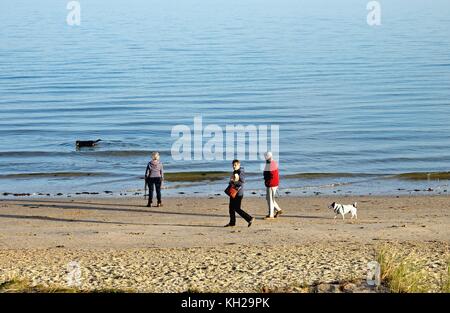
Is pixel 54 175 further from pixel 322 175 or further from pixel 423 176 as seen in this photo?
pixel 423 176

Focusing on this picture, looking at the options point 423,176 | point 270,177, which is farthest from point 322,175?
point 270,177

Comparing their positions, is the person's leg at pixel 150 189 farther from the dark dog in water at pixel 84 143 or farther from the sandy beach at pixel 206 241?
the dark dog in water at pixel 84 143

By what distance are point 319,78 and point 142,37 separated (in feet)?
147

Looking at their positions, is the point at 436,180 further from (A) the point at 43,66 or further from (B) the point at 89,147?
(A) the point at 43,66

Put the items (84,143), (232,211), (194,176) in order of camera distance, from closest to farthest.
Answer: (232,211), (194,176), (84,143)

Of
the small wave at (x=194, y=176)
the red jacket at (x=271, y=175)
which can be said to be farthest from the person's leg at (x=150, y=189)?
the small wave at (x=194, y=176)

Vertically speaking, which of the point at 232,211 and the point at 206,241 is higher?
the point at 232,211

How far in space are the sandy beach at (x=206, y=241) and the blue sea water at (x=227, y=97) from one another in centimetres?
395

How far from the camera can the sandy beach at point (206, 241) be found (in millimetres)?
14906

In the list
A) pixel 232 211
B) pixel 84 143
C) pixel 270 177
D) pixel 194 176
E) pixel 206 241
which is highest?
pixel 84 143

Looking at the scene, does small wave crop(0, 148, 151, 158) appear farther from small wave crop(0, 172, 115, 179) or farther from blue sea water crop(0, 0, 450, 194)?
small wave crop(0, 172, 115, 179)

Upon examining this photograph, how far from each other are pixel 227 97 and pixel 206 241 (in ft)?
130

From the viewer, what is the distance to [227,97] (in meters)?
58.6

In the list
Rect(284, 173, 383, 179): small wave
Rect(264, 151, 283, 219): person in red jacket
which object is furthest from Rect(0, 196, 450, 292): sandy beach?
Rect(284, 173, 383, 179): small wave
